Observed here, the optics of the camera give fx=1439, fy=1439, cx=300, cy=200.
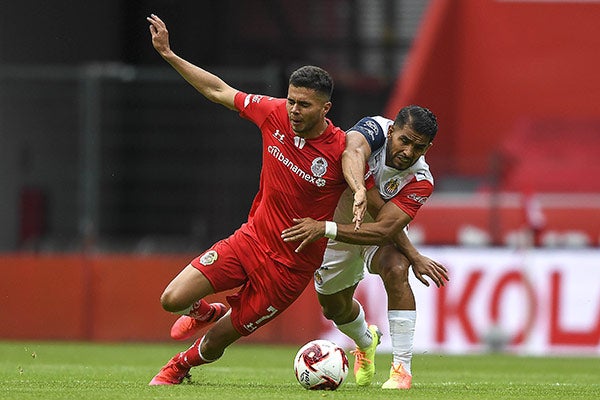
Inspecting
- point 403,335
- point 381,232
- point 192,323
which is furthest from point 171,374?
point 381,232

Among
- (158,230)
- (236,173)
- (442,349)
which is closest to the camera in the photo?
(442,349)

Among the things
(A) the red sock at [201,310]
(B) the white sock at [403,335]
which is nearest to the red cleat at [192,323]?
(A) the red sock at [201,310]

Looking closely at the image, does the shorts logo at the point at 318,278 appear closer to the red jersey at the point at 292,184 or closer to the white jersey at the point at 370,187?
the white jersey at the point at 370,187

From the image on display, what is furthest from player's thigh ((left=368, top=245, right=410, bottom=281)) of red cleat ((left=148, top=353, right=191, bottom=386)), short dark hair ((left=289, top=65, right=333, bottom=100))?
red cleat ((left=148, top=353, right=191, bottom=386))

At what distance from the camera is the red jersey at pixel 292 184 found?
9.38 m

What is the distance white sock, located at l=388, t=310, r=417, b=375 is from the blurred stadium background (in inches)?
A: 268

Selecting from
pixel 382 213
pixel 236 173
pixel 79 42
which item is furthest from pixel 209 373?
pixel 79 42

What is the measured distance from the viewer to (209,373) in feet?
38.0

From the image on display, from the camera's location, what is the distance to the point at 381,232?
9.38m

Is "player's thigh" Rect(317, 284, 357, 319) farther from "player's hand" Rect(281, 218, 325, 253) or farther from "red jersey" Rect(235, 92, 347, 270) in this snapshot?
"player's hand" Rect(281, 218, 325, 253)

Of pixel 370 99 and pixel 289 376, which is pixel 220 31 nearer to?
pixel 370 99

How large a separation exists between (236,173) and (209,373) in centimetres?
787

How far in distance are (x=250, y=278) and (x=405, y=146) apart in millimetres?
1339

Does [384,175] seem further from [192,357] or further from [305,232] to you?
[192,357]
